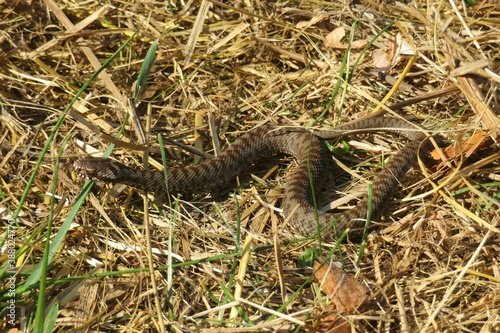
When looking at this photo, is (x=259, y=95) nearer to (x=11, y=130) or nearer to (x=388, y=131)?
(x=388, y=131)

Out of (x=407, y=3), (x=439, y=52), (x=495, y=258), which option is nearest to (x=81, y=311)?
(x=495, y=258)

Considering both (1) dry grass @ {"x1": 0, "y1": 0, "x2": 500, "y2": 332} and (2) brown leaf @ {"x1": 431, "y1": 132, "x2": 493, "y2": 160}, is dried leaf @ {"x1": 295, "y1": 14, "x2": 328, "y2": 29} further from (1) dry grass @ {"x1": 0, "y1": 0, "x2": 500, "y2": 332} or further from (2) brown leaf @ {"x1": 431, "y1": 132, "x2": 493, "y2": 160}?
(2) brown leaf @ {"x1": 431, "y1": 132, "x2": 493, "y2": 160}

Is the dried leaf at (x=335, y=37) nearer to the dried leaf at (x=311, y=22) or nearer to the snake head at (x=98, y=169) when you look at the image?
the dried leaf at (x=311, y=22)

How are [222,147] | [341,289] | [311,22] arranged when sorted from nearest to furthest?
[341,289] → [222,147] → [311,22]

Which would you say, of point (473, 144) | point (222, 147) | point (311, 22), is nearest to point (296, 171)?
point (222, 147)

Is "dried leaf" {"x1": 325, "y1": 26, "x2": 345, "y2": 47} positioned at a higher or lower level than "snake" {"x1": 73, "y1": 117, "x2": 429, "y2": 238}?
higher

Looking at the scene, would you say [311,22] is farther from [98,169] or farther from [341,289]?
[341,289]

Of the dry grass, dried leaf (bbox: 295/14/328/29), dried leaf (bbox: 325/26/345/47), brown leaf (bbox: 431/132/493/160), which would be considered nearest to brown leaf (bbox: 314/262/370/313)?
the dry grass

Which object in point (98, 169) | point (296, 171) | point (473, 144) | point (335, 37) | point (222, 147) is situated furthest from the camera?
point (335, 37)
